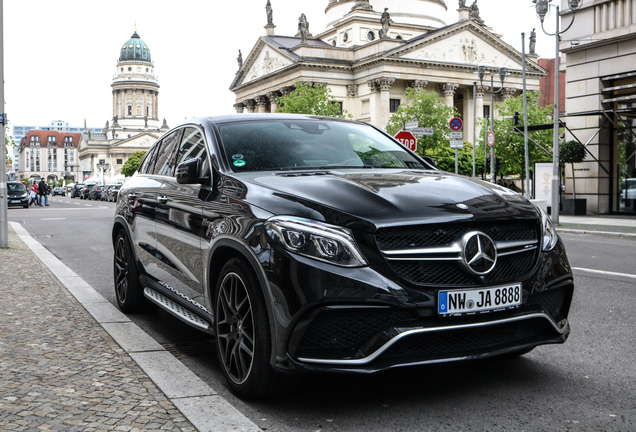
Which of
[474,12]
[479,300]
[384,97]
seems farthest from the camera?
[474,12]

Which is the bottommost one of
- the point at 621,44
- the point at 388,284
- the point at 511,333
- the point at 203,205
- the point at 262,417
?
the point at 262,417

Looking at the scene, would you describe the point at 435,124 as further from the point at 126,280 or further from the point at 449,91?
the point at 126,280

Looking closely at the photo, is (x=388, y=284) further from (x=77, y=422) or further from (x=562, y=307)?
(x=77, y=422)

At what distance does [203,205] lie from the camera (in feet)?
14.8

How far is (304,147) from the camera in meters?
4.94

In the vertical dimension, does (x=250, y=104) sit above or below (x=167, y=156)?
above

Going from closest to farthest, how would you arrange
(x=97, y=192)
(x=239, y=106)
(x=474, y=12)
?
(x=97, y=192) < (x=474, y=12) < (x=239, y=106)

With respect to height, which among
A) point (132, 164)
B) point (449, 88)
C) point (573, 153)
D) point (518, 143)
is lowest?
point (573, 153)

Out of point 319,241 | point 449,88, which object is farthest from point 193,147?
point 449,88

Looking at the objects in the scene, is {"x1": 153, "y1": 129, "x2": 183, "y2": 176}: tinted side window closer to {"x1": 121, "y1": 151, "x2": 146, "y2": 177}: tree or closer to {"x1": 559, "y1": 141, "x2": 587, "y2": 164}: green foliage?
{"x1": 559, "y1": 141, "x2": 587, "y2": 164}: green foliage

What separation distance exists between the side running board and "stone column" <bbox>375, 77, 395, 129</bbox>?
62.6 m

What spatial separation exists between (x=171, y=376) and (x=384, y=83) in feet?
213

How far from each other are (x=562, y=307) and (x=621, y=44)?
2223 cm

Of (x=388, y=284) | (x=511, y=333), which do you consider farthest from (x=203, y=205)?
(x=511, y=333)
